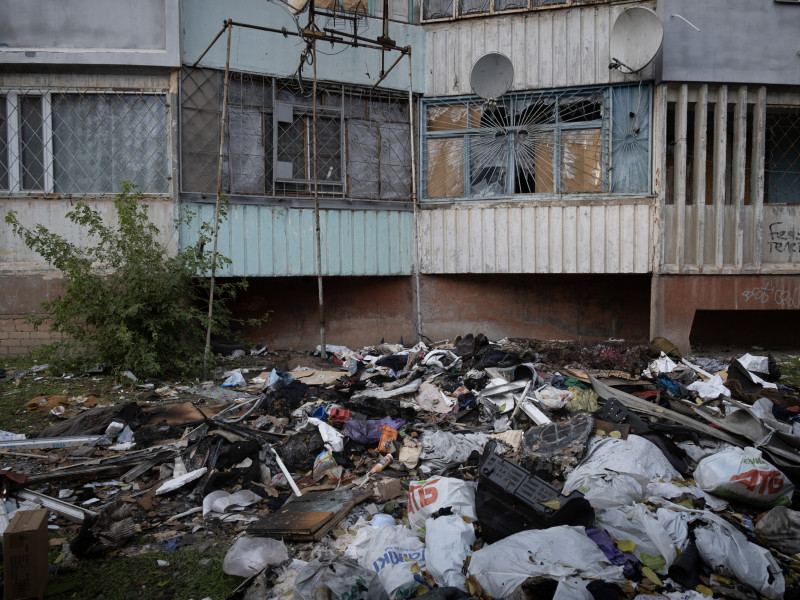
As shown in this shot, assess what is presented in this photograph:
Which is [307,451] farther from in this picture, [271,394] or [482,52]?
[482,52]

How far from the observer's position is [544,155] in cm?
888

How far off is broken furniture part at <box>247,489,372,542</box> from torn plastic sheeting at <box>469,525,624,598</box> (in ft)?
3.45

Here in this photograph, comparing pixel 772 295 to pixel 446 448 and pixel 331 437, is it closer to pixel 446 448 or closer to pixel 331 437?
pixel 446 448

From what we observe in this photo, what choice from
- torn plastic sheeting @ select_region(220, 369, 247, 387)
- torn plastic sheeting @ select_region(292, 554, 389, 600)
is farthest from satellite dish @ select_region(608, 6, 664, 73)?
torn plastic sheeting @ select_region(292, 554, 389, 600)

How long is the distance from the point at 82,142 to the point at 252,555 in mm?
6961

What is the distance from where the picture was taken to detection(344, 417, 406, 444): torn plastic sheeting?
4.94 metres

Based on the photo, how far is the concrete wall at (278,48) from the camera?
7945 millimetres

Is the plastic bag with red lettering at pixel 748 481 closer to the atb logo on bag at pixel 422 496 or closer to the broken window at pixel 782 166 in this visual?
the atb logo on bag at pixel 422 496

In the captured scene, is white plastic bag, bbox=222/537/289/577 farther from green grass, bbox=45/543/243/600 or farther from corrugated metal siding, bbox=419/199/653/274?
corrugated metal siding, bbox=419/199/653/274

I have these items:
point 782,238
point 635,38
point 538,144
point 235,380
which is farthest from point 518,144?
point 235,380

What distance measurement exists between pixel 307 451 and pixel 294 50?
6.29 m

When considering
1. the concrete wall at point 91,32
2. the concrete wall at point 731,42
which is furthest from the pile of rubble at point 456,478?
the concrete wall at point 91,32

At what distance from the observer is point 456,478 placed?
12.9ft

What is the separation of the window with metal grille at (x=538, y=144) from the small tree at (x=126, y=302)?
4.05 m
